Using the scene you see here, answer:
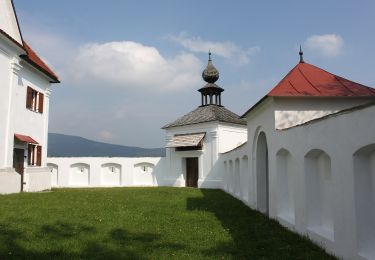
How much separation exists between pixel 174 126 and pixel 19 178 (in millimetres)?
12662

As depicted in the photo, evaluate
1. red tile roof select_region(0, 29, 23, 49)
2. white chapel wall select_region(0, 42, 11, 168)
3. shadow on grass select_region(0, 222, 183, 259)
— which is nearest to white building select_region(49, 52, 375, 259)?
shadow on grass select_region(0, 222, 183, 259)

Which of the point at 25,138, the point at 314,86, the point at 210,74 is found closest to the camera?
the point at 314,86

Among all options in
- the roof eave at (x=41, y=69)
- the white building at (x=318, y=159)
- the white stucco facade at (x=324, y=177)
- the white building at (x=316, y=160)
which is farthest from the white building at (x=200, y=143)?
the white stucco facade at (x=324, y=177)

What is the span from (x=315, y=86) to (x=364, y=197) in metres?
5.19

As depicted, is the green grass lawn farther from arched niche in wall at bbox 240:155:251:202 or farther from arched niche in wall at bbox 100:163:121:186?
arched niche in wall at bbox 100:163:121:186

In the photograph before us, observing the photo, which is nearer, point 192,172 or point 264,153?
point 264,153

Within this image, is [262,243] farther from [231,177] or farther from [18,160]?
[18,160]

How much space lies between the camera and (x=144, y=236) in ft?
23.6

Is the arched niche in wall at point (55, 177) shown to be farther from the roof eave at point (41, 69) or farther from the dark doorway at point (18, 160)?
the dark doorway at point (18, 160)

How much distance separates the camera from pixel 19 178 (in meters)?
15.8

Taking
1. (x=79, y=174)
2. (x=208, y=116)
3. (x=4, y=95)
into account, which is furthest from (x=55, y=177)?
(x=4, y=95)

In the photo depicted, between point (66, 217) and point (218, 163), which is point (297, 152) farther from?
point (218, 163)

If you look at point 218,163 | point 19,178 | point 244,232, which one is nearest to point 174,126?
point 218,163

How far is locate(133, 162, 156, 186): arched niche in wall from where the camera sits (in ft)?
89.4
